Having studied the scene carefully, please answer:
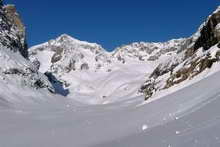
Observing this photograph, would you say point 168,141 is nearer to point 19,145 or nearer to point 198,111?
point 198,111

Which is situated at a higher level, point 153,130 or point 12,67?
point 12,67

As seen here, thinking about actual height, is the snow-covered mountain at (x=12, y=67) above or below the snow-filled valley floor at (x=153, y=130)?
above

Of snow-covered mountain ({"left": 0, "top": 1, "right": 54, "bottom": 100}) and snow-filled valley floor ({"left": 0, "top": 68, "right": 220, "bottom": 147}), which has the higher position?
snow-covered mountain ({"left": 0, "top": 1, "right": 54, "bottom": 100})

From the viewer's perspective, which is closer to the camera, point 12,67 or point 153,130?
point 153,130

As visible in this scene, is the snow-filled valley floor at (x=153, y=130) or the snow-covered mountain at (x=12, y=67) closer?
the snow-filled valley floor at (x=153, y=130)

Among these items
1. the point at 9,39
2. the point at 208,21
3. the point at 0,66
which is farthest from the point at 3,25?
the point at 208,21

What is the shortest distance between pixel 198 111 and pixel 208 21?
26.7 m

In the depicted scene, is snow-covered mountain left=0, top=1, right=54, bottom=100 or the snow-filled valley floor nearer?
the snow-filled valley floor

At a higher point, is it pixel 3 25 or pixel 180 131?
pixel 3 25

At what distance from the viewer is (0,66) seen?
50.1 m

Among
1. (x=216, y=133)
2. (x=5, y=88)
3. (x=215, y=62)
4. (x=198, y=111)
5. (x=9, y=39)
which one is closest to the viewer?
(x=216, y=133)

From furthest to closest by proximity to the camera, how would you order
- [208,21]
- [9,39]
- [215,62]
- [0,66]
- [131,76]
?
[131,76]
[9,39]
[0,66]
[208,21]
[215,62]

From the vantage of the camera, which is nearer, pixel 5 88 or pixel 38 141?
pixel 38 141

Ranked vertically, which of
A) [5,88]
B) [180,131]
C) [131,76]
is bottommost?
[180,131]
